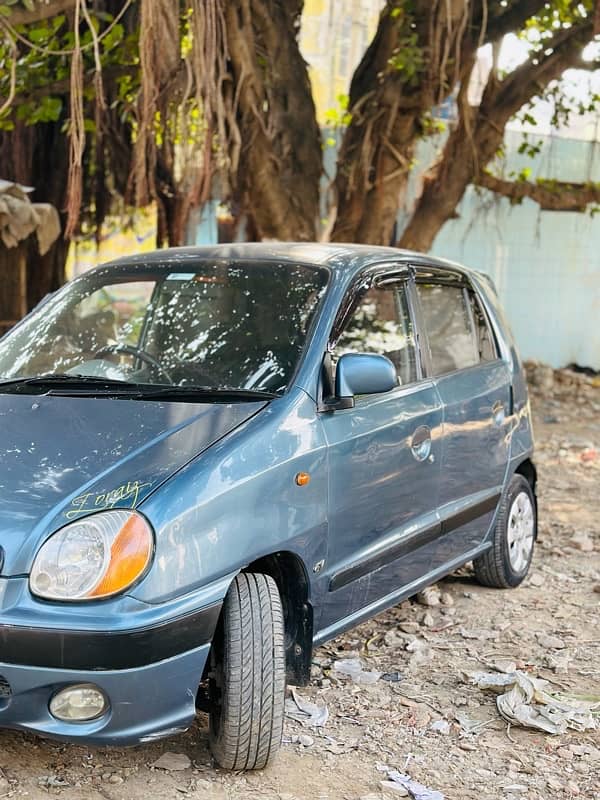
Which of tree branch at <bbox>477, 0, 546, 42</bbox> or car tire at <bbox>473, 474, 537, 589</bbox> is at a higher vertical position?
tree branch at <bbox>477, 0, 546, 42</bbox>

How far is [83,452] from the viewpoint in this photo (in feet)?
10.6

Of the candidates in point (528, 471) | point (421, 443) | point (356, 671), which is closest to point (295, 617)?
point (356, 671)

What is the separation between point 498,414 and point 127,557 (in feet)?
8.59

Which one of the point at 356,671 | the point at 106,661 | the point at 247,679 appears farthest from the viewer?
the point at 356,671

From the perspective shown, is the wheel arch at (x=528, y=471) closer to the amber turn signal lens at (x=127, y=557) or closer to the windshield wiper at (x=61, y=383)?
the windshield wiper at (x=61, y=383)

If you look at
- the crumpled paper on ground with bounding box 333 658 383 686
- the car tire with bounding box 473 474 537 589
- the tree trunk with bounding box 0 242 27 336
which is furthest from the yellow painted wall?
the crumpled paper on ground with bounding box 333 658 383 686

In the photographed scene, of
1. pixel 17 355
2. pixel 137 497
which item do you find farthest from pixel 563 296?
pixel 137 497

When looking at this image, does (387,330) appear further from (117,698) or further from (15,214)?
(15,214)

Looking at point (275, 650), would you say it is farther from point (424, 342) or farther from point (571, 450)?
point (571, 450)

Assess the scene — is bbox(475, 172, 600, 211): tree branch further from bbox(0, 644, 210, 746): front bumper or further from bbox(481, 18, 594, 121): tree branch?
bbox(0, 644, 210, 746): front bumper

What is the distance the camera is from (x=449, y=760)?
11.3 ft

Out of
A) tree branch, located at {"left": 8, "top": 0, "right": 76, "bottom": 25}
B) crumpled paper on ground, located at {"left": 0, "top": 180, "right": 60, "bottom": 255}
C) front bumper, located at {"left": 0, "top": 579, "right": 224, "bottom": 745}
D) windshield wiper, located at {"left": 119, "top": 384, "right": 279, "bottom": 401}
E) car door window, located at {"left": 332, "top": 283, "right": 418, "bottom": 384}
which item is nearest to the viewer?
front bumper, located at {"left": 0, "top": 579, "right": 224, "bottom": 745}

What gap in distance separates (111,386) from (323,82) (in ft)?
37.2

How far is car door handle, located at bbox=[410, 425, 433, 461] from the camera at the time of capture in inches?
163
